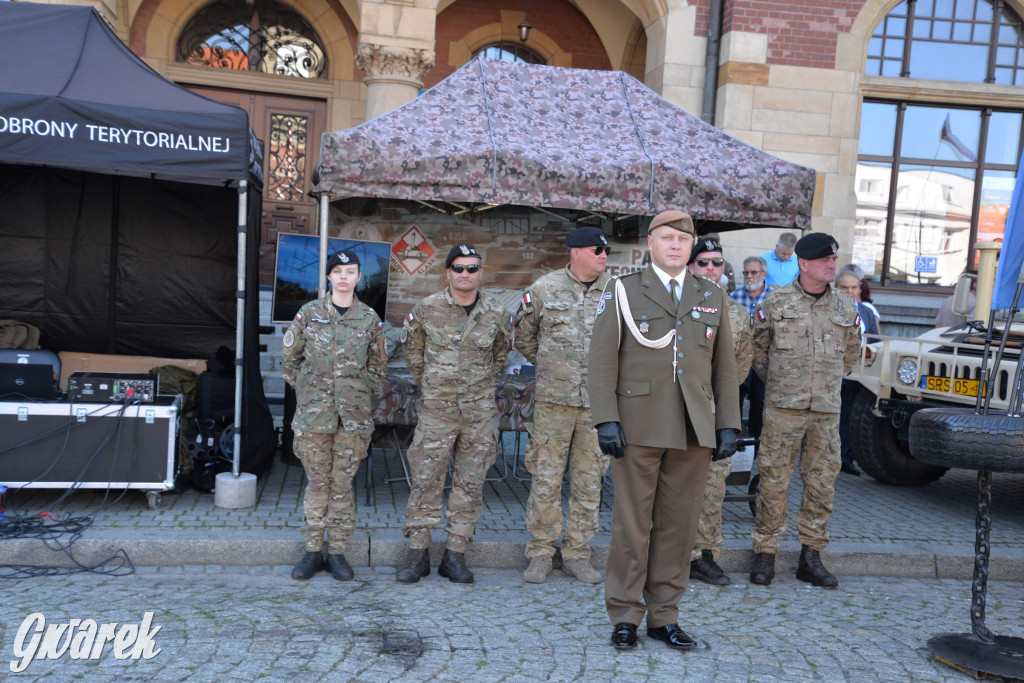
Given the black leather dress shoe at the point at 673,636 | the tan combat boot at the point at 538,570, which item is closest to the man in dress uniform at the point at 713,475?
the tan combat boot at the point at 538,570

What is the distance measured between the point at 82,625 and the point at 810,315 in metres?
4.13

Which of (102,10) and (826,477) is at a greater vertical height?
(102,10)

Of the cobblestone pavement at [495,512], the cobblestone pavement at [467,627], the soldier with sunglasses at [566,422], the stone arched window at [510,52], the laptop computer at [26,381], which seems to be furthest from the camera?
the stone arched window at [510,52]

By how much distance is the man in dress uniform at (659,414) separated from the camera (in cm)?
397

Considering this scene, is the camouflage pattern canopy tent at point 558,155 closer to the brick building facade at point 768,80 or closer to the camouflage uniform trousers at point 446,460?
the camouflage uniform trousers at point 446,460

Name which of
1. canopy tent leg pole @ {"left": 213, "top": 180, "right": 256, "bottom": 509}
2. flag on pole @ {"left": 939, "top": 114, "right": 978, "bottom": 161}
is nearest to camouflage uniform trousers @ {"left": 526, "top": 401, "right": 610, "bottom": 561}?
canopy tent leg pole @ {"left": 213, "top": 180, "right": 256, "bottom": 509}

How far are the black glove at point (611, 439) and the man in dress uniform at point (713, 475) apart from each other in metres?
1.37

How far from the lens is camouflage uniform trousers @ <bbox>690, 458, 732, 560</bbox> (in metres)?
5.06

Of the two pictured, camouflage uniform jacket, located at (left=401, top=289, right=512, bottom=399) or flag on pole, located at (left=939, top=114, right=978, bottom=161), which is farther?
flag on pole, located at (left=939, top=114, right=978, bottom=161)

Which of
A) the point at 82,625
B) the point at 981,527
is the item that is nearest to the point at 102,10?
the point at 82,625

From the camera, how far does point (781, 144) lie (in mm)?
10680

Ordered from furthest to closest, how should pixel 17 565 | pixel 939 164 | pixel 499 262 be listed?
pixel 939 164
pixel 499 262
pixel 17 565

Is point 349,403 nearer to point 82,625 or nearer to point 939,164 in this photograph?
point 82,625

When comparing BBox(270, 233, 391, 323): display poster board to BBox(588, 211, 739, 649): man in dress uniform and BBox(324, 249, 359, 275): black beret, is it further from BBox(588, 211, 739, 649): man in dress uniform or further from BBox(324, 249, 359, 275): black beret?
BBox(588, 211, 739, 649): man in dress uniform
